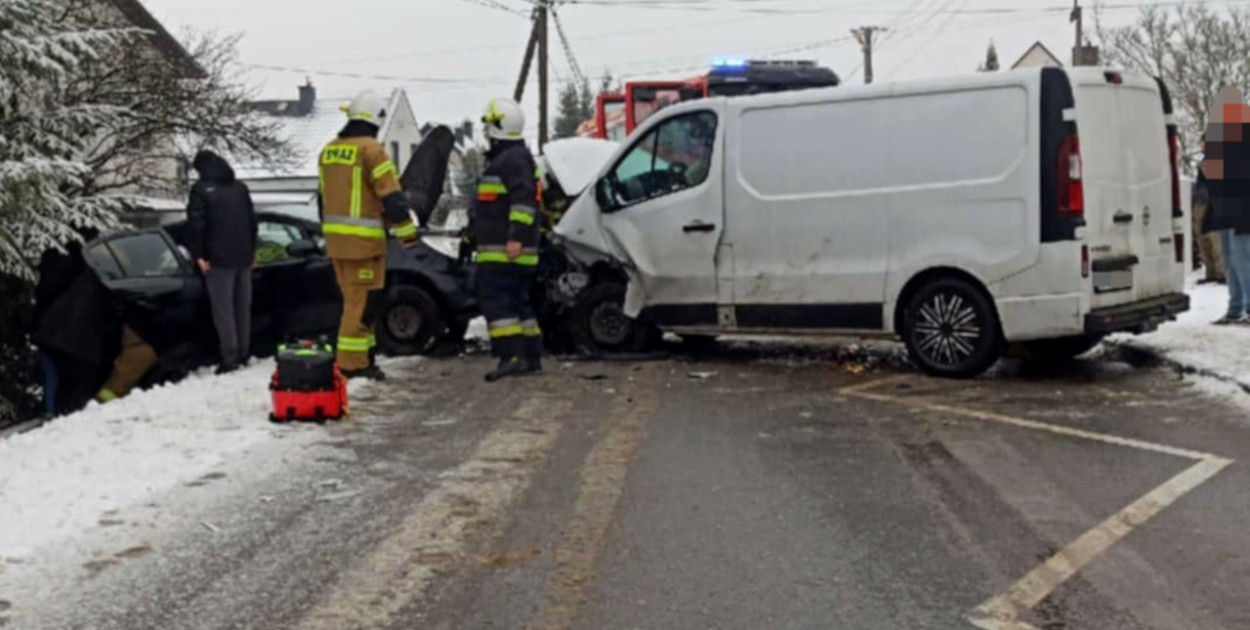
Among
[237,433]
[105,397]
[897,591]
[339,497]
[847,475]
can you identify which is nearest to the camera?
[897,591]

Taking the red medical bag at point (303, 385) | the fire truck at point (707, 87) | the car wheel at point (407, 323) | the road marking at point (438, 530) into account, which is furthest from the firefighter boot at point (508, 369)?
the fire truck at point (707, 87)

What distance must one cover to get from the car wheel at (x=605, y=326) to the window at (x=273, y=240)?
2.55 metres

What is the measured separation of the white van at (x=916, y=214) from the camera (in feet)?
27.1

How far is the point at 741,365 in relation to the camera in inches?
394

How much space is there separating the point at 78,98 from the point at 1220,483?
11.8 meters

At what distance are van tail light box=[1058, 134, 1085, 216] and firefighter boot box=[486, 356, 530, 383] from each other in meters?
3.79

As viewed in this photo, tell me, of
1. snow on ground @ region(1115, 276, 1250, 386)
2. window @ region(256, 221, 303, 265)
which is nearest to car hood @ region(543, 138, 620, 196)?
window @ region(256, 221, 303, 265)

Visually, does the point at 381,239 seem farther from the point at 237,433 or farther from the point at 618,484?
the point at 618,484

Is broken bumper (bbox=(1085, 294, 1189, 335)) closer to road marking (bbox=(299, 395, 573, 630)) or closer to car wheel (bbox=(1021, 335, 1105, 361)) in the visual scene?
car wheel (bbox=(1021, 335, 1105, 361))

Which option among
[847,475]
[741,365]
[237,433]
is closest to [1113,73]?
[741,365]

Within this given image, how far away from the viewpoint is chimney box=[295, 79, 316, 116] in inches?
2117

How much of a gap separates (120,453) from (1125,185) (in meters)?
6.37

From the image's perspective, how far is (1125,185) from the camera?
8594 millimetres

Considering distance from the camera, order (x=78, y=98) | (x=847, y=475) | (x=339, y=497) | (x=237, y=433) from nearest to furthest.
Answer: (x=339, y=497) → (x=847, y=475) → (x=237, y=433) → (x=78, y=98)
